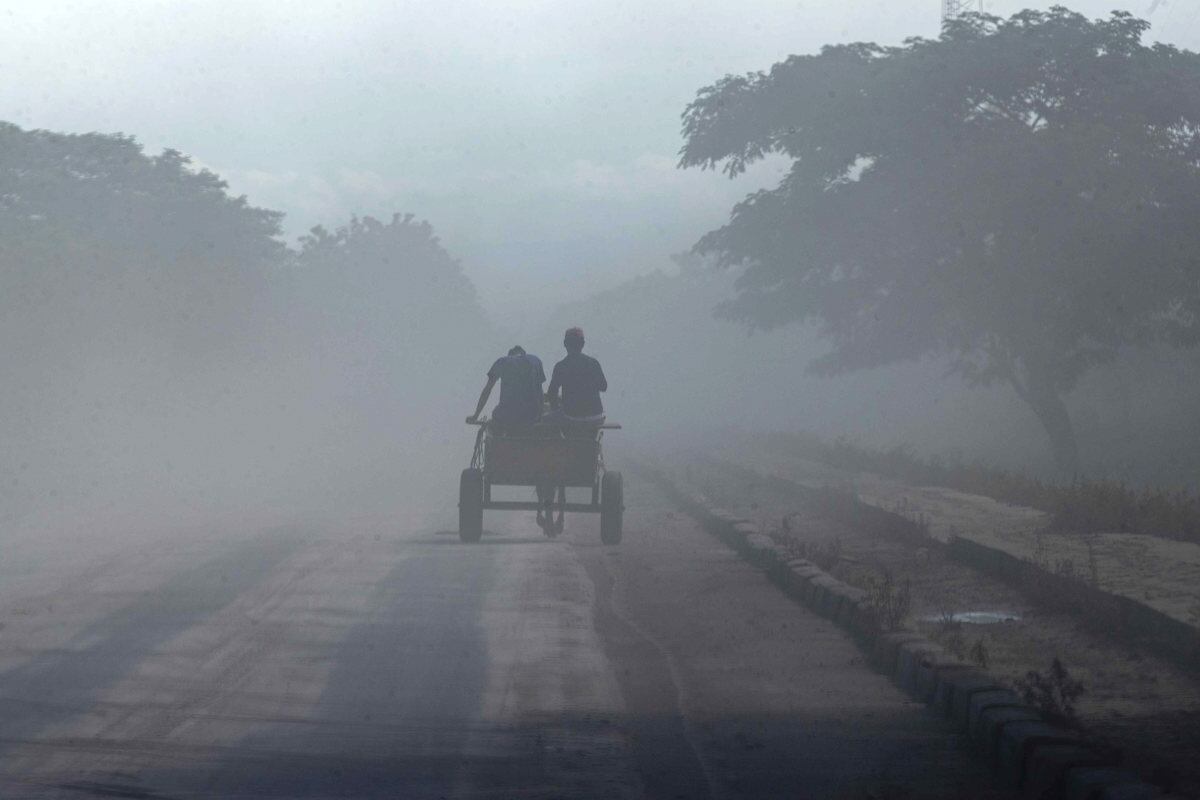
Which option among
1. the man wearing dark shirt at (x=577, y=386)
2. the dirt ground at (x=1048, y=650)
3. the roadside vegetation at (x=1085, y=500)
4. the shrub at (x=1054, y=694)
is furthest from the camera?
the man wearing dark shirt at (x=577, y=386)

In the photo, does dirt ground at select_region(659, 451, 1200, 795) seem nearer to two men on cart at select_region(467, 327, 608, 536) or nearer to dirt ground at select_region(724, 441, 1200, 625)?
dirt ground at select_region(724, 441, 1200, 625)

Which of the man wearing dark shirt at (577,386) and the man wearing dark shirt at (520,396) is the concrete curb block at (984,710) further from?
the man wearing dark shirt at (520,396)

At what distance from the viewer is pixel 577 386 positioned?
16297 mm

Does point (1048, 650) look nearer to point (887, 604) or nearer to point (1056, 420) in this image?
point (887, 604)

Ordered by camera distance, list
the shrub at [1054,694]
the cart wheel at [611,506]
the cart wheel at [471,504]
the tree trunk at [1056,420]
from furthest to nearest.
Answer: the tree trunk at [1056,420] → the cart wheel at [611,506] → the cart wheel at [471,504] → the shrub at [1054,694]

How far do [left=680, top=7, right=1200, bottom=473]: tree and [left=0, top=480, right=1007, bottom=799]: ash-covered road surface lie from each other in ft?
60.3

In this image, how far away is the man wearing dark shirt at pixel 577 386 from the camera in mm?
16266

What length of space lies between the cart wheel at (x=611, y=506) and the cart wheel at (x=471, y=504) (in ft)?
4.26

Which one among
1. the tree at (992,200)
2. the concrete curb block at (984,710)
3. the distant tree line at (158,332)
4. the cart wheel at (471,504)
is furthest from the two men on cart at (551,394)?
the tree at (992,200)

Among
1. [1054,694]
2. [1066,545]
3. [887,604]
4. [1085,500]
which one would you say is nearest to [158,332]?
[1085,500]

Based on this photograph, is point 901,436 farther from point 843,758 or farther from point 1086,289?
point 843,758

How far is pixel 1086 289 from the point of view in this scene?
31.1 metres

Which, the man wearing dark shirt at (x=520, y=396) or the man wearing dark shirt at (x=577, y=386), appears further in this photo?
the man wearing dark shirt at (x=577, y=386)

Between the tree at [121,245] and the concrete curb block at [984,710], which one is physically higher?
the tree at [121,245]
